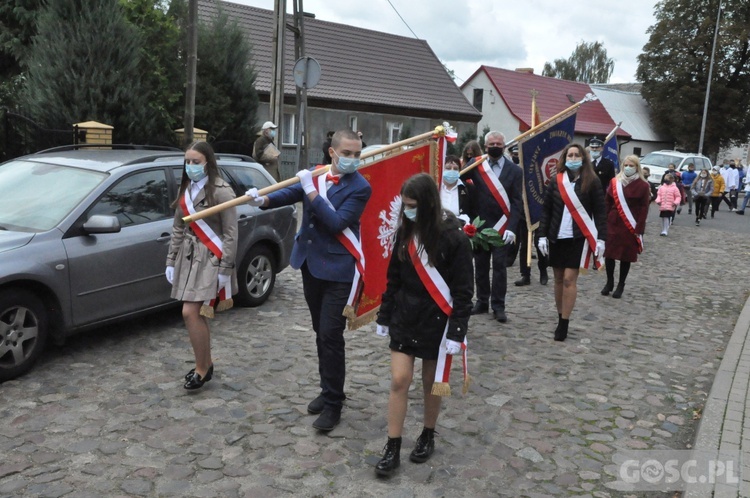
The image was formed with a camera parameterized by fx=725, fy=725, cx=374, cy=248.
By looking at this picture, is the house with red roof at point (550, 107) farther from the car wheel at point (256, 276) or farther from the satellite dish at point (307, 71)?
the car wheel at point (256, 276)

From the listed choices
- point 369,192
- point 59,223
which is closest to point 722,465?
point 369,192

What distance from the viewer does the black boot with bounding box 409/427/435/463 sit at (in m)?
4.42

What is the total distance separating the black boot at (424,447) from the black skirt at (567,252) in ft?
10.7

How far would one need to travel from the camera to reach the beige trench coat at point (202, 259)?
5156mm

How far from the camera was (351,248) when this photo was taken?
477cm

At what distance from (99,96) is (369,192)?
11.5m

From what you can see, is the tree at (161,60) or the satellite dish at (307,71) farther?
the tree at (161,60)

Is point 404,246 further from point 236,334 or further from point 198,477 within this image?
point 236,334

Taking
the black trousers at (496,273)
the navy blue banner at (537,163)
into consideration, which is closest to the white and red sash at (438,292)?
the black trousers at (496,273)

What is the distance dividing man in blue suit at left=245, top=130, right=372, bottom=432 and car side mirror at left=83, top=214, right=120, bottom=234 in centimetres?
167

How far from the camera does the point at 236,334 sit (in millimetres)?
6930

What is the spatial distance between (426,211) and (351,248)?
85cm

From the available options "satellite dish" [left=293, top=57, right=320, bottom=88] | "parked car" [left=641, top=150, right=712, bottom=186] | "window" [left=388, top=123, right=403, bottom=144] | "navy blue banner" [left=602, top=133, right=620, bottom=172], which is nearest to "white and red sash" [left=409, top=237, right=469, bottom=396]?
"navy blue banner" [left=602, top=133, right=620, bottom=172]

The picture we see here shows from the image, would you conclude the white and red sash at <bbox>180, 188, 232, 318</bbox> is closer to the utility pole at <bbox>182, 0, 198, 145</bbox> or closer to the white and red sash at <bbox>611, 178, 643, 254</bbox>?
the white and red sash at <bbox>611, 178, 643, 254</bbox>
